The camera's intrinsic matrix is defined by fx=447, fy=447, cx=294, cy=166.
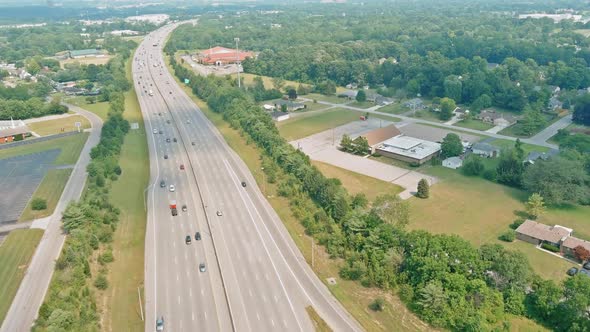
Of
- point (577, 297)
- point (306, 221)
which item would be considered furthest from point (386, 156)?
point (577, 297)

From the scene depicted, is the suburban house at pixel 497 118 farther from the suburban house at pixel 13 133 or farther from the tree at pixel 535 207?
the suburban house at pixel 13 133

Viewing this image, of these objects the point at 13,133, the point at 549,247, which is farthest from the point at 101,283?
the point at 13,133

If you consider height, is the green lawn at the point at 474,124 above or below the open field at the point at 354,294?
below

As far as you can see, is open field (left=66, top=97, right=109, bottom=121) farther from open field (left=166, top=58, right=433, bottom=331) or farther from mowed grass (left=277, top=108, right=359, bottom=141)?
open field (left=166, top=58, right=433, bottom=331)

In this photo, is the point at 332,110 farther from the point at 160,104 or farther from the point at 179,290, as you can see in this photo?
the point at 179,290

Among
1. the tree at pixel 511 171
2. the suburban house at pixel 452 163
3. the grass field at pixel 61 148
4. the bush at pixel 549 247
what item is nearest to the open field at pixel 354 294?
the bush at pixel 549 247

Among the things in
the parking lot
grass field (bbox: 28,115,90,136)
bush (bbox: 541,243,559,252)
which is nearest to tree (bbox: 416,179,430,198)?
bush (bbox: 541,243,559,252)

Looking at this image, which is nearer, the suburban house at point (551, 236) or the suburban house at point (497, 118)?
the suburban house at point (551, 236)
